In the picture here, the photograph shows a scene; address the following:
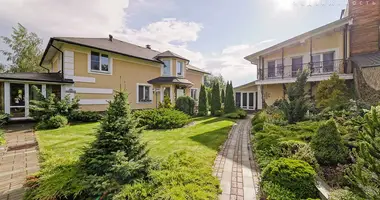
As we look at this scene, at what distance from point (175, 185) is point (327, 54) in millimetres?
17223

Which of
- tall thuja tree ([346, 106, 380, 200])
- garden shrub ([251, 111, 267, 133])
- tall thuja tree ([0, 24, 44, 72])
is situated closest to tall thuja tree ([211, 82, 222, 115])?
garden shrub ([251, 111, 267, 133])

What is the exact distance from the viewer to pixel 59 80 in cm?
1270

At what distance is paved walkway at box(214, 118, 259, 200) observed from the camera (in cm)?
359

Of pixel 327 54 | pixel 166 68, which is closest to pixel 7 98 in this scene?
pixel 166 68

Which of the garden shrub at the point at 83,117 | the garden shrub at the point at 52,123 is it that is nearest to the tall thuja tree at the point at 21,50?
the garden shrub at the point at 83,117

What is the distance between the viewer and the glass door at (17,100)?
11656 mm

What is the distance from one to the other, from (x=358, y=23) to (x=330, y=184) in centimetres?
1531

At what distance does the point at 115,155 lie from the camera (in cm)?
344

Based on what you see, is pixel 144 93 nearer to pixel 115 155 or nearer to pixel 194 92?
pixel 194 92

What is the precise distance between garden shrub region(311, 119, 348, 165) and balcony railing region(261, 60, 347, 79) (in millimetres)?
9635

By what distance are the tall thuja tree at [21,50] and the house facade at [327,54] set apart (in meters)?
31.8

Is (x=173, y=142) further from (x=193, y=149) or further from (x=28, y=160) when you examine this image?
(x=28, y=160)

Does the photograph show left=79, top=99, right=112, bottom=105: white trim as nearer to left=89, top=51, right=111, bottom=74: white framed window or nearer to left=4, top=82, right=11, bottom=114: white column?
left=89, top=51, right=111, bottom=74: white framed window

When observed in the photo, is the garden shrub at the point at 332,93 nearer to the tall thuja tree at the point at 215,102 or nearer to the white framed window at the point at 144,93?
the tall thuja tree at the point at 215,102
